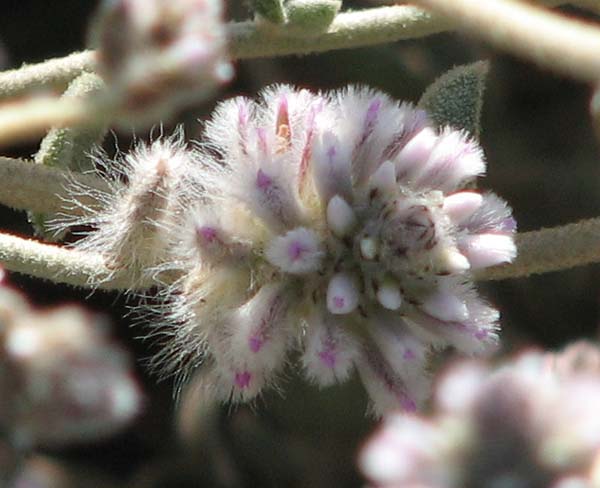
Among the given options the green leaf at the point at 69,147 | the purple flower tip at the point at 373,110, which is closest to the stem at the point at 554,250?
the purple flower tip at the point at 373,110

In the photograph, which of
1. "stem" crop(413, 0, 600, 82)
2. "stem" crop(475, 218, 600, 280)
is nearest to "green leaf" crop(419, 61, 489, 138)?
"stem" crop(475, 218, 600, 280)

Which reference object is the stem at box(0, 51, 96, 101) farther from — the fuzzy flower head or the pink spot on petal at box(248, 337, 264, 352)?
the fuzzy flower head

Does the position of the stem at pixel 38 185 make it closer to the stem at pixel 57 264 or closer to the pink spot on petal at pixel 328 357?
the stem at pixel 57 264

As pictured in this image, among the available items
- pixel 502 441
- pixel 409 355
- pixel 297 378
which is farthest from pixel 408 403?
pixel 297 378

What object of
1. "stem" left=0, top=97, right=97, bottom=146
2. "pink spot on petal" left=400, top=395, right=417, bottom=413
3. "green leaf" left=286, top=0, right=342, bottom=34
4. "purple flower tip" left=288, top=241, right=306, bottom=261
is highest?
"stem" left=0, top=97, right=97, bottom=146

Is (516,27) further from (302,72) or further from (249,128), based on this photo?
(302,72)

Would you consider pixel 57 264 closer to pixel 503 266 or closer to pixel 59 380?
pixel 503 266
